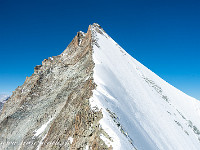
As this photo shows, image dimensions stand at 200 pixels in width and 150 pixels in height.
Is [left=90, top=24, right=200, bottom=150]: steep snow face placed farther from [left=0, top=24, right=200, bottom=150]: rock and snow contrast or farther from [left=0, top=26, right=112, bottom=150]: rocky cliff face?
[left=0, top=26, right=112, bottom=150]: rocky cliff face

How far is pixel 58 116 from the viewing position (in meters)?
19.9

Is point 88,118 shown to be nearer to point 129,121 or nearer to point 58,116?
point 129,121

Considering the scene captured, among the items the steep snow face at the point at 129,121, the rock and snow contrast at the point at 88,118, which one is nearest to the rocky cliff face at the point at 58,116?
the rock and snow contrast at the point at 88,118

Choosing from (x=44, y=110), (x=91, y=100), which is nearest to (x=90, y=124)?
(x=91, y=100)

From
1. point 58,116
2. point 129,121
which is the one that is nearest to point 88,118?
point 129,121

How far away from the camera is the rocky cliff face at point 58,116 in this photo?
43.9 feet

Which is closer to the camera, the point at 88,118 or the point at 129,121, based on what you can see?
the point at 88,118

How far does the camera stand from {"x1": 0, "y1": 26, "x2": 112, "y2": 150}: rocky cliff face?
13383 mm

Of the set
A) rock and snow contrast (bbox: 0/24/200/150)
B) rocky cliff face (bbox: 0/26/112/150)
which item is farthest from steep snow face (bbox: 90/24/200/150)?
rocky cliff face (bbox: 0/26/112/150)

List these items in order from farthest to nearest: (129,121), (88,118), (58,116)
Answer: (58,116), (129,121), (88,118)

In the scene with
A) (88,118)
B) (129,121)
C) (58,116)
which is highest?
(58,116)

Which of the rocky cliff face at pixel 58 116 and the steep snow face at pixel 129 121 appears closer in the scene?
the steep snow face at pixel 129 121

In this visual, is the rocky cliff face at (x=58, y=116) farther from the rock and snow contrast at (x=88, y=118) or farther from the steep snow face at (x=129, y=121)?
the steep snow face at (x=129, y=121)

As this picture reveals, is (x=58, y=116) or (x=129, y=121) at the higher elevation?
(x=58, y=116)
